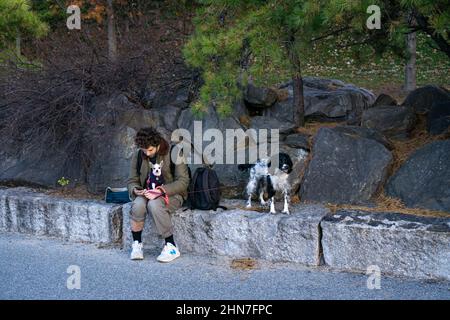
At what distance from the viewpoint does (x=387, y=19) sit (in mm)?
6113

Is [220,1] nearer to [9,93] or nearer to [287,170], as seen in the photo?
[287,170]

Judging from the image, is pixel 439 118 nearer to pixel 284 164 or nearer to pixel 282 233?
pixel 284 164

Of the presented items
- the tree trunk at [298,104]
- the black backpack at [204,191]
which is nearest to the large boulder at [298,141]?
the tree trunk at [298,104]

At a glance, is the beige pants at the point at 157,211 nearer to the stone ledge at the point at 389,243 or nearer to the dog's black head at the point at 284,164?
the dog's black head at the point at 284,164

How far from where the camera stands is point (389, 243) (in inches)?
209

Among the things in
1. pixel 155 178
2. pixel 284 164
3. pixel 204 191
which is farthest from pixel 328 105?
pixel 155 178

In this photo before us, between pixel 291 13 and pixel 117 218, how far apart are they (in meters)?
2.70

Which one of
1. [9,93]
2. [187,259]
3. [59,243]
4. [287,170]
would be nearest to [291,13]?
[287,170]

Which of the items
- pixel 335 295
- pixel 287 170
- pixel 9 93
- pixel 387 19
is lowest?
pixel 335 295

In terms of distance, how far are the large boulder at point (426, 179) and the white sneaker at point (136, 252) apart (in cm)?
246

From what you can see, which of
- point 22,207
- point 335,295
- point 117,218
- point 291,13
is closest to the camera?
point 335,295

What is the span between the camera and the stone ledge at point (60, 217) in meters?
6.57

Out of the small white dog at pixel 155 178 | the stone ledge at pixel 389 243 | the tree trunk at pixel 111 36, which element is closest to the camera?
A: the stone ledge at pixel 389 243

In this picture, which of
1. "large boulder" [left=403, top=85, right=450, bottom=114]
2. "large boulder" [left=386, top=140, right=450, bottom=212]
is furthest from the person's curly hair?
"large boulder" [left=403, top=85, right=450, bottom=114]
